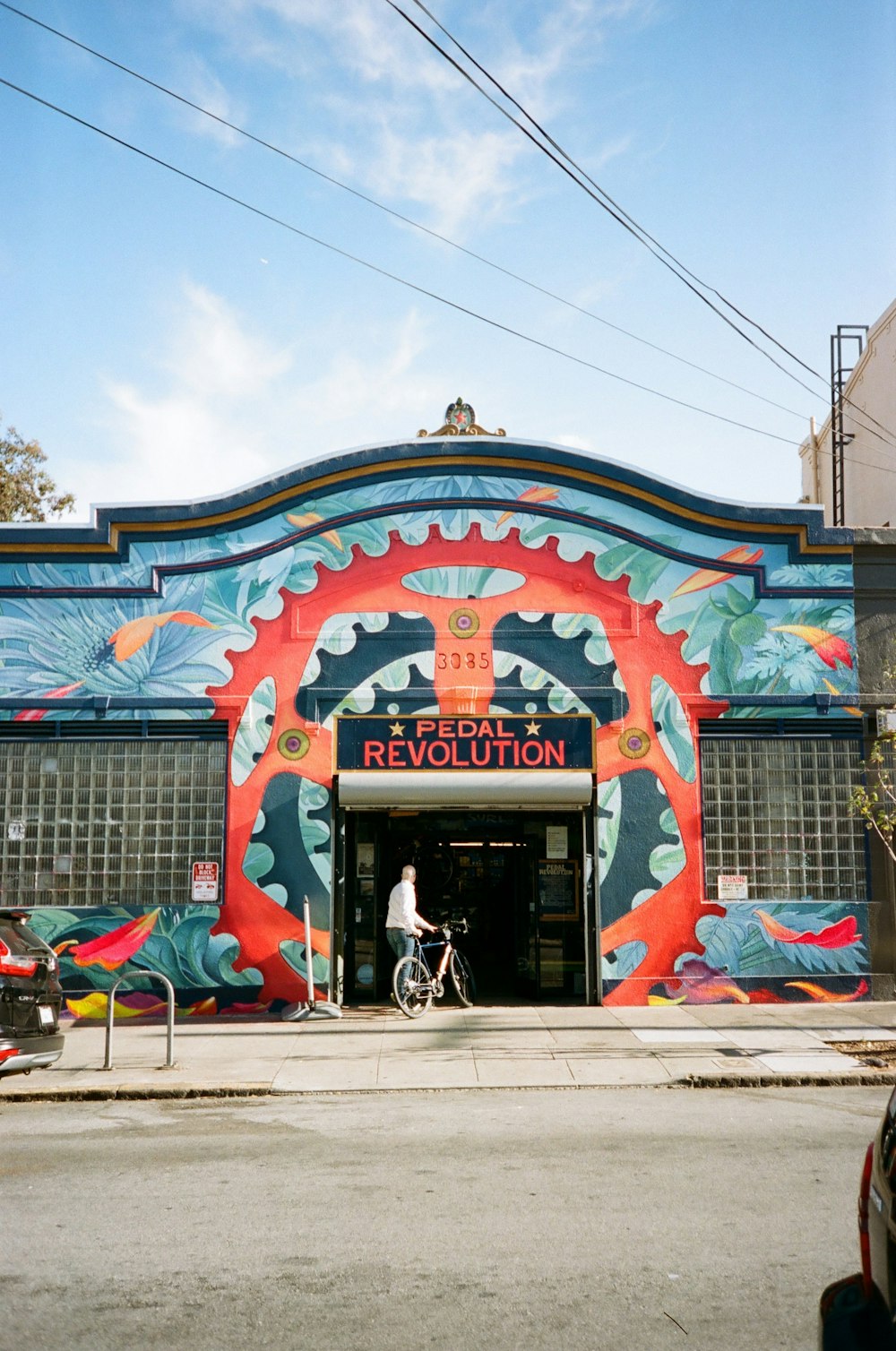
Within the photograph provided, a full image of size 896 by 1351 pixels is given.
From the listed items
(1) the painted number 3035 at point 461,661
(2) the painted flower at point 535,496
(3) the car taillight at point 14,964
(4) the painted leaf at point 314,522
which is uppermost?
(2) the painted flower at point 535,496

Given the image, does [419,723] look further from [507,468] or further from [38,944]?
[38,944]

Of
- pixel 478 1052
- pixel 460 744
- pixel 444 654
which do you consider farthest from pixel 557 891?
pixel 478 1052

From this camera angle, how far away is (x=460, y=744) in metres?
15.4

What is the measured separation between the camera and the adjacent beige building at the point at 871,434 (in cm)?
2625

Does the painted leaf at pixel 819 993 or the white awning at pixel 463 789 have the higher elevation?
the white awning at pixel 463 789

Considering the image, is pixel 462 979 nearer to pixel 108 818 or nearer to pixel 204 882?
pixel 204 882

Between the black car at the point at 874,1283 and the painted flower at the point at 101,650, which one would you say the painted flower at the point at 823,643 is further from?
A: the black car at the point at 874,1283

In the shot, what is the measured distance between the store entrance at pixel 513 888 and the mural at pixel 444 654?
0.87 meters

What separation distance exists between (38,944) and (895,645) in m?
10.8

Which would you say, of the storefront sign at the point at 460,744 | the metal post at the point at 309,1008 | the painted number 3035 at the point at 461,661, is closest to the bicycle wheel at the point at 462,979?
the metal post at the point at 309,1008

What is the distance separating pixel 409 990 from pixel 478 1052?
2072 millimetres

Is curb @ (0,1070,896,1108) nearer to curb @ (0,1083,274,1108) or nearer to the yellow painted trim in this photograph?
curb @ (0,1083,274,1108)

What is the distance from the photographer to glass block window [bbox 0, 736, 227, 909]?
15.1 meters

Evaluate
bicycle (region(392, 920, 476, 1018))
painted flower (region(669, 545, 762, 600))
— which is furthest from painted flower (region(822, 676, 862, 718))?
bicycle (region(392, 920, 476, 1018))
